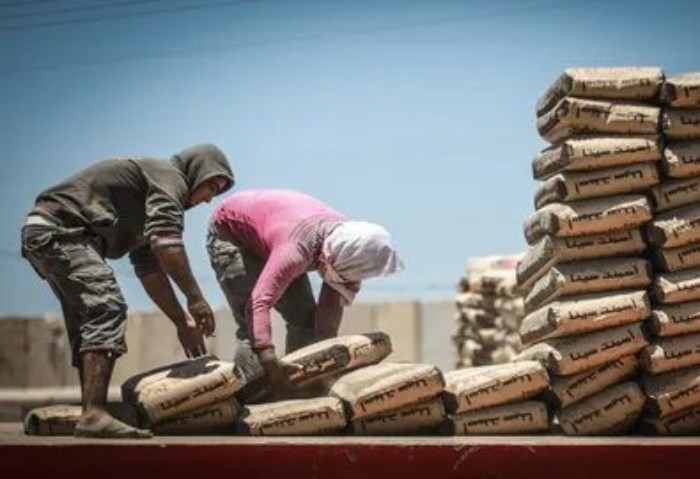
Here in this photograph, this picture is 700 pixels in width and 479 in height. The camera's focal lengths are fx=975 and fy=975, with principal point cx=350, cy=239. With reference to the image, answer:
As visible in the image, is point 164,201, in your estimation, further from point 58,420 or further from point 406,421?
point 406,421

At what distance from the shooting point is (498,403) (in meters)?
3.94

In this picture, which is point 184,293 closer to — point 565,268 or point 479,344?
point 565,268

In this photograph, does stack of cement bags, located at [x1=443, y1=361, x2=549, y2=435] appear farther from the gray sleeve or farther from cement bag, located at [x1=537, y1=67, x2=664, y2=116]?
the gray sleeve

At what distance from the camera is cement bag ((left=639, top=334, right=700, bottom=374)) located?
3912 millimetres

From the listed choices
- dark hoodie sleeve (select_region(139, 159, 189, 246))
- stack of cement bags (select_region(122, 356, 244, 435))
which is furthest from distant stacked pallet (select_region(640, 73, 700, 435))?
dark hoodie sleeve (select_region(139, 159, 189, 246))

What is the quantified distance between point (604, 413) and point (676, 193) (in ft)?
3.14

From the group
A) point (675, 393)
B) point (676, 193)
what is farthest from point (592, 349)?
point (676, 193)

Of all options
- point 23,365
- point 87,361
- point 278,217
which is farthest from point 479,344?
point 23,365

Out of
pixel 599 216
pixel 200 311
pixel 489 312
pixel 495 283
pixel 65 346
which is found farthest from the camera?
pixel 65 346

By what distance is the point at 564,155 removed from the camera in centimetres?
402

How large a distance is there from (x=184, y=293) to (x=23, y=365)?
1649cm

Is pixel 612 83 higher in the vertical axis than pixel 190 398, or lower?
higher

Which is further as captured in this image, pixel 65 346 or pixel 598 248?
pixel 65 346

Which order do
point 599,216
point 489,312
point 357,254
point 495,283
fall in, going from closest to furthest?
point 599,216
point 357,254
point 495,283
point 489,312
